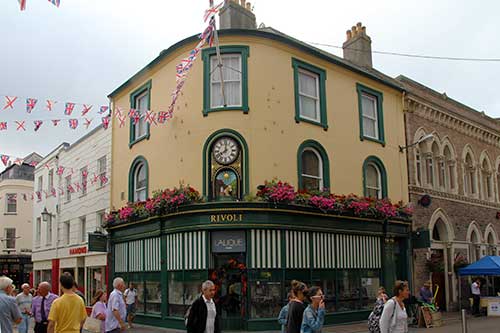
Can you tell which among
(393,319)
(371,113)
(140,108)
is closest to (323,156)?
(371,113)

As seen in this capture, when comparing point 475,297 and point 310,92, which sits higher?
→ point 310,92

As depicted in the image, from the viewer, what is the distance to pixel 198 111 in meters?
→ 17.8

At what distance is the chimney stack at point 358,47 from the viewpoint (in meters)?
24.2

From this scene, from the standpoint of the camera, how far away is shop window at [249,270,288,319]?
16109 millimetres

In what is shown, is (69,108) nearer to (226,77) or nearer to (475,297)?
(226,77)

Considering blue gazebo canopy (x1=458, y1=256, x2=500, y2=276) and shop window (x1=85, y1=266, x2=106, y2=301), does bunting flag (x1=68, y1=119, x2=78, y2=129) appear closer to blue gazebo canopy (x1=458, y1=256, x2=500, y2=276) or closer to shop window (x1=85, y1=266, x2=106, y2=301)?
shop window (x1=85, y1=266, x2=106, y2=301)

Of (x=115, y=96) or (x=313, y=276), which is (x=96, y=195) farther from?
(x=313, y=276)

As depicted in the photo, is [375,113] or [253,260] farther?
Result: [375,113]

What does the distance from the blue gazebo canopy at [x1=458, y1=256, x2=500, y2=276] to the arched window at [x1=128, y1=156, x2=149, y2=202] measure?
13.1 m

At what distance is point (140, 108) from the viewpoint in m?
21.3

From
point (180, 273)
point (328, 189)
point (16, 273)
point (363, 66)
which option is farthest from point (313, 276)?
point (16, 273)

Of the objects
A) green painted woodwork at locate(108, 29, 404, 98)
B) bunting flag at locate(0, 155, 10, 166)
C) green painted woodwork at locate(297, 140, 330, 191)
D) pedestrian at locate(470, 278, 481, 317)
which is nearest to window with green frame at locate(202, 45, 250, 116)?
green painted woodwork at locate(108, 29, 404, 98)

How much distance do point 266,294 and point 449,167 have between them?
1302cm

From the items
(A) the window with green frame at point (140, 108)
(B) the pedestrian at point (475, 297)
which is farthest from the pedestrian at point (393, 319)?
(B) the pedestrian at point (475, 297)
